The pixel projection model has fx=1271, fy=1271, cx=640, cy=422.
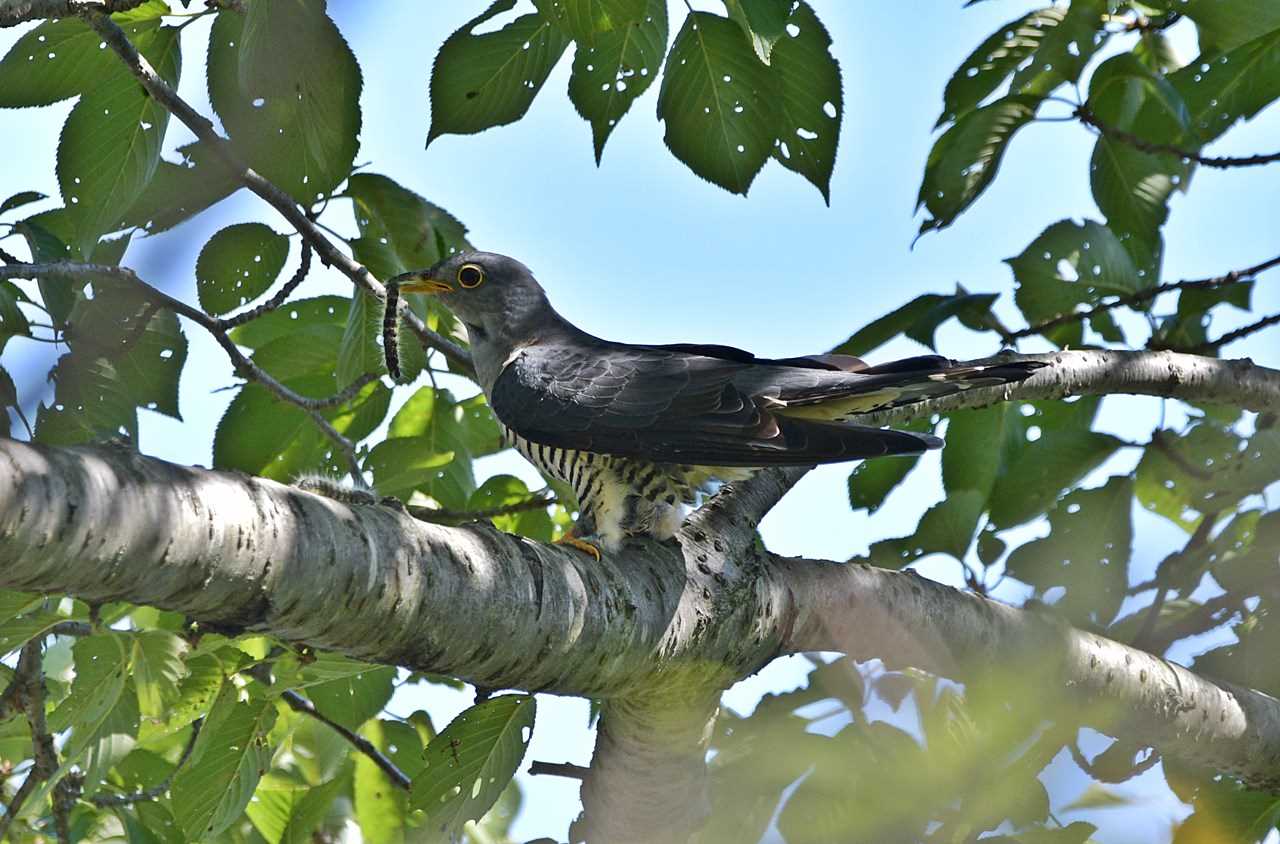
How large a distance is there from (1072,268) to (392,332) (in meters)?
1.90

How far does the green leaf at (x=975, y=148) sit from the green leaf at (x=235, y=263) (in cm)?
181

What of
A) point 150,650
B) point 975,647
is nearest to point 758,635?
point 975,647

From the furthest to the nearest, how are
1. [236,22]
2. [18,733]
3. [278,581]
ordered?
1. [18,733]
2. [236,22]
3. [278,581]

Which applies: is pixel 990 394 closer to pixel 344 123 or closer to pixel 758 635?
pixel 758 635

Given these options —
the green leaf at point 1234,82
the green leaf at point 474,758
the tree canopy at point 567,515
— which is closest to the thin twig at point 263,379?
the tree canopy at point 567,515

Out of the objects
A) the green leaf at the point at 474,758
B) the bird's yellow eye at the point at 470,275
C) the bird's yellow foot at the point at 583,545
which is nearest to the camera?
the green leaf at the point at 474,758

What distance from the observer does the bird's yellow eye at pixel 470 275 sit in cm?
410

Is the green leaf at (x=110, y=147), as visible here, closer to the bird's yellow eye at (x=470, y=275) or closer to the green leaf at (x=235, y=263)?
the green leaf at (x=235, y=263)

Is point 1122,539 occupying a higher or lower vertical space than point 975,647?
higher

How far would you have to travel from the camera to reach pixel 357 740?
340 cm

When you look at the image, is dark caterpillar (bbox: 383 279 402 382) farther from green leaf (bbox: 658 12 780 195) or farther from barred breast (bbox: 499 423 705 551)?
green leaf (bbox: 658 12 780 195)

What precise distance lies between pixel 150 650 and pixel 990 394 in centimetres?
223

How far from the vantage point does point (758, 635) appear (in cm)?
274

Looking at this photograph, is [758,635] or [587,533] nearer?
[758,635]
